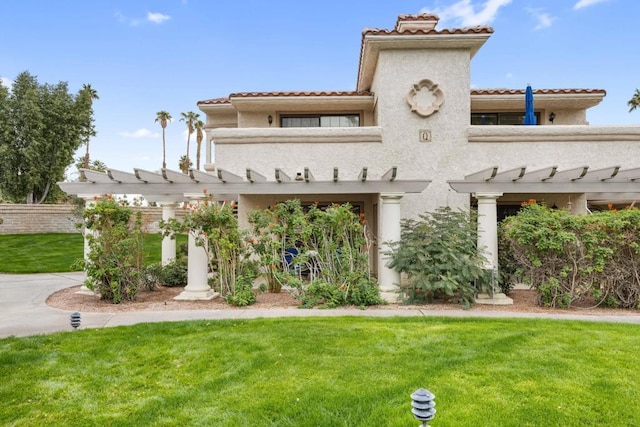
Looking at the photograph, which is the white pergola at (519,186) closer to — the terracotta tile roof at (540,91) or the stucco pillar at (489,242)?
the stucco pillar at (489,242)

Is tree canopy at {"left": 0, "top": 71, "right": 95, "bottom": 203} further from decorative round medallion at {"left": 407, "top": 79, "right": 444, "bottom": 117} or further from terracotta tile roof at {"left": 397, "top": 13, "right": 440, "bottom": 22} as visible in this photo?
decorative round medallion at {"left": 407, "top": 79, "right": 444, "bottom": 117}

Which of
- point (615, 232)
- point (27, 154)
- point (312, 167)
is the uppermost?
point (27, 154)

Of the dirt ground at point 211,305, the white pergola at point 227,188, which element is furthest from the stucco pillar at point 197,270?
the dirt ground at point 211,305

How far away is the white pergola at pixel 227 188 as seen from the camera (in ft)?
35.2

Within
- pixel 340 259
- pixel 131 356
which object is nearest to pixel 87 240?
pixel 131 356

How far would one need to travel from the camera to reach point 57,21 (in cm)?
1856

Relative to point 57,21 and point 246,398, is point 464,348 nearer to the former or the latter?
point 246,398

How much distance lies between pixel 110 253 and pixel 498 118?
46.4 feet

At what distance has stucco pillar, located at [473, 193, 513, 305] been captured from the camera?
10.4 m

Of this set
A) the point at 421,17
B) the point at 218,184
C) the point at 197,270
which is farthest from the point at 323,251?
the point at 421,17

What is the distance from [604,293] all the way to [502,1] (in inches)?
513

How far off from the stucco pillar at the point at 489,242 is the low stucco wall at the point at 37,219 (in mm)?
27685

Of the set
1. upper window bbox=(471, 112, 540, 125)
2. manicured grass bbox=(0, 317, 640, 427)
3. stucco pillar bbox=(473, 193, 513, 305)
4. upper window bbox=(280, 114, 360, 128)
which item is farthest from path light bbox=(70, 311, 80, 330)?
upper window bbox=(471, 112, 540, 125)

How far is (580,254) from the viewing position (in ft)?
31.4
